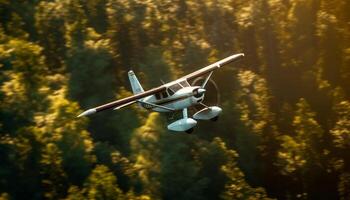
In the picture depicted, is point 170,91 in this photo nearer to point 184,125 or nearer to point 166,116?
point 184,125

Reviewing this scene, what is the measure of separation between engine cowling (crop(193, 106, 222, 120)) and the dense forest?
25.2 m

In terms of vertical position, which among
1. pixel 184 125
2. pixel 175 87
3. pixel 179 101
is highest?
pixel 175 87

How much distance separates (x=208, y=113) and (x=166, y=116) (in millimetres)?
24729

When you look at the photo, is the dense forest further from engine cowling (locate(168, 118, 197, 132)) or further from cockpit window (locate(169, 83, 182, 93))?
engine cowling (locate(168, 118, 197, 132))

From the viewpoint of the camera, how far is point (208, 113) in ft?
93.9

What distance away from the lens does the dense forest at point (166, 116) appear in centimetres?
5966

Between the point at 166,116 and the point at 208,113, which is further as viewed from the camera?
the point at 166,116

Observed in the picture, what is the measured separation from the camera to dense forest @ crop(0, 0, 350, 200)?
196ft

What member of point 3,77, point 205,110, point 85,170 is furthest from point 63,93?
point 205,110

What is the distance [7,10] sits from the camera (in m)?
90.4

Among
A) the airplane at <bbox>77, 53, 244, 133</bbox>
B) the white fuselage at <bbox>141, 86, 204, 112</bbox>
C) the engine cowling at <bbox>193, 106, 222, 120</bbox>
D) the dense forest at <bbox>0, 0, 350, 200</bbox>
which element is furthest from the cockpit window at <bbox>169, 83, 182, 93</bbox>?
the dense forest at <bbox>0, 0, 350, 200</bbox>

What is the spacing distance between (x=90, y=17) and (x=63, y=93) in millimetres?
15463

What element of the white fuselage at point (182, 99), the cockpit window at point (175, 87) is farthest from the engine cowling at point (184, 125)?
the cockpit window at point (175, 87)

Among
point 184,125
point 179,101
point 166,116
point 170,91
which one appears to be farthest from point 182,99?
point 166,116
